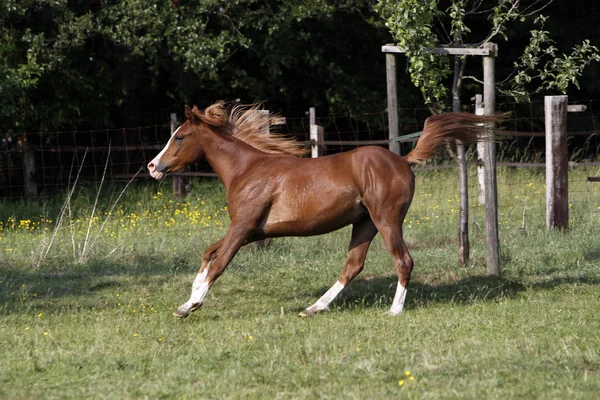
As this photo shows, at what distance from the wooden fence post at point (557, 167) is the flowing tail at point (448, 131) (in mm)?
4312

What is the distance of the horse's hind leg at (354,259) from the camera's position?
8162 mm

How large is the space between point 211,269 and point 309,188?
1115mm

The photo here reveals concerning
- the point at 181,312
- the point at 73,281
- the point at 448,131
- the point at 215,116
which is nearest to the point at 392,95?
the point at 448,131

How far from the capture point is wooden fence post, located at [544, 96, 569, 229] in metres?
12.4

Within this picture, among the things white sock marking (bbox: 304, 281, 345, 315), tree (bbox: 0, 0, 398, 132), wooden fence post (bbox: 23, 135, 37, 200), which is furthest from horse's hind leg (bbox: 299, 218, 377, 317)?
wooden fence post (bbox: 23, 135, 37, 200)

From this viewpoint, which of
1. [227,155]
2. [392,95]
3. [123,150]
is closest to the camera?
[227,155]

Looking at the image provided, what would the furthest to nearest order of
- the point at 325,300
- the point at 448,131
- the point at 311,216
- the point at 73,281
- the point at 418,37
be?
the point at 73,281
the point at 418,37
the point at 448,131
the point at 325,300
the point at 311,216

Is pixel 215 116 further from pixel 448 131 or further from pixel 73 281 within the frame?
pixel 73 281

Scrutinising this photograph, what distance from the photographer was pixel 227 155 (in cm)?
852

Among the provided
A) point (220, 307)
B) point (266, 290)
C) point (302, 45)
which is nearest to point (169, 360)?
point (220, 307)

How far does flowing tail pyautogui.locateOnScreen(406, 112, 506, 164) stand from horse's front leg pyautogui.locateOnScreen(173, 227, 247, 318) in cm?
173

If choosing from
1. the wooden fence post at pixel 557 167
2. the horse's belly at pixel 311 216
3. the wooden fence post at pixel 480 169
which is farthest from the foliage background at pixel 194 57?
the horse's belly at pixel 311 216

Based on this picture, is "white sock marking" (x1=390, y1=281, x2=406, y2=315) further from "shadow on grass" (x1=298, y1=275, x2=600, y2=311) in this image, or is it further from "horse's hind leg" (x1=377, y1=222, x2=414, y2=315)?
"shadow on grass" (x1=298, y1=275, x2=600, y2=311)

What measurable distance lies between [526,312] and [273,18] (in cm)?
1217
